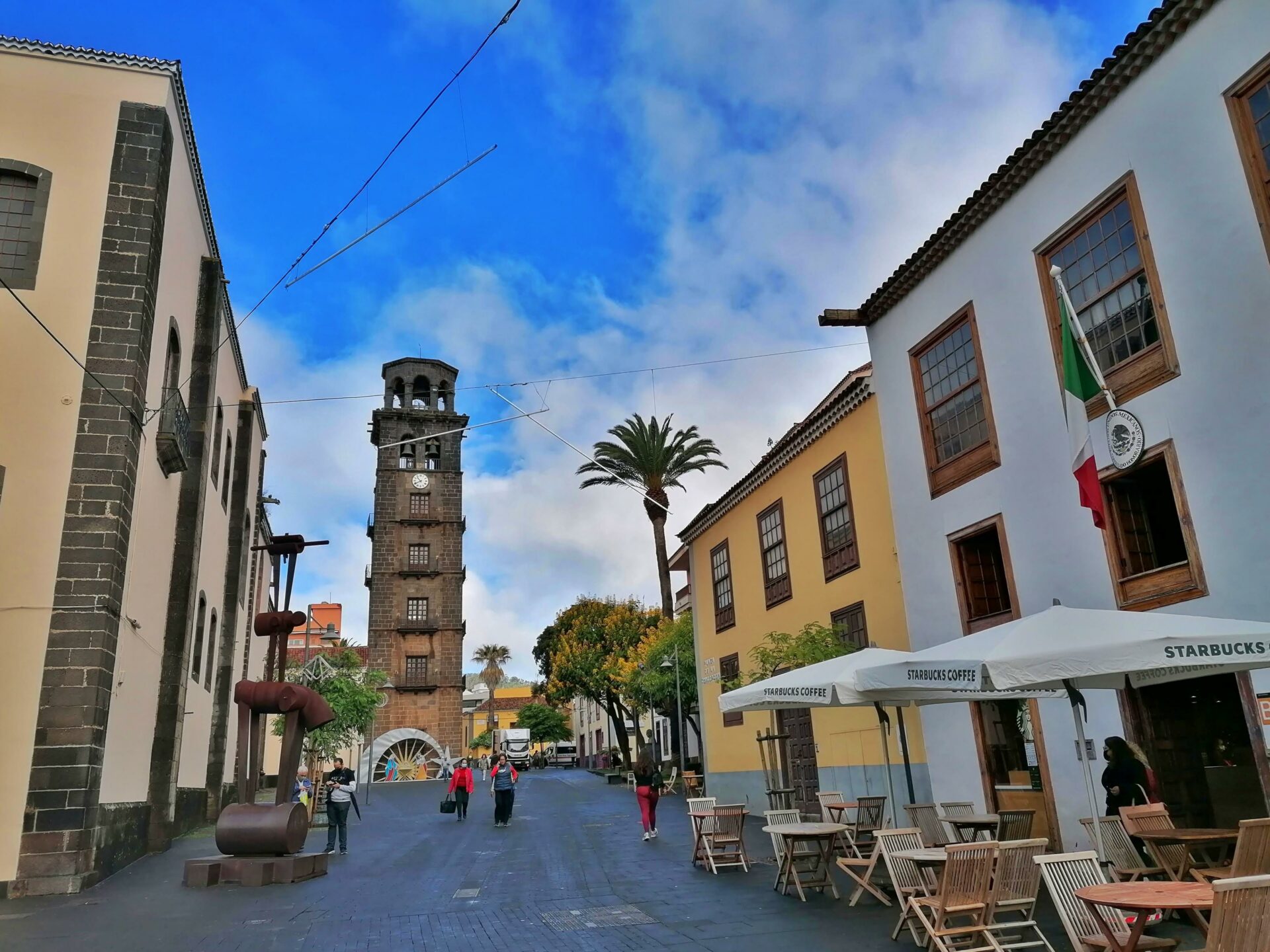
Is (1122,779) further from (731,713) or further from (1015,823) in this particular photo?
(731,713)

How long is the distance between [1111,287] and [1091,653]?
555 centimetres

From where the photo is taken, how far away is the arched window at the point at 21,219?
46.0ft

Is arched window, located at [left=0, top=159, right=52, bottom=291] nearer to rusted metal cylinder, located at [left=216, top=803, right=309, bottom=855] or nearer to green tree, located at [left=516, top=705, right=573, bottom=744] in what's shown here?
rusted metal cylinder, located at [left=216, top=803, right=309, bottom=855]

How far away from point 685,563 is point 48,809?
17939 mm

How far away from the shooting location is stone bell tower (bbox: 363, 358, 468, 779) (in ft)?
177

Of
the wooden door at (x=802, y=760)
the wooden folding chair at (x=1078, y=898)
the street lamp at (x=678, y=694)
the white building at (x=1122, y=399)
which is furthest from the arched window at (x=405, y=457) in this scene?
the wooden folding chair at (x=1078, y=898)

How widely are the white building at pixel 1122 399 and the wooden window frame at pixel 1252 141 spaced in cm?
2

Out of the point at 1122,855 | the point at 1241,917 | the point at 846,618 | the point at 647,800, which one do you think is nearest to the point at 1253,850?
the point at 1122,855

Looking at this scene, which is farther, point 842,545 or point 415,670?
point 415,670

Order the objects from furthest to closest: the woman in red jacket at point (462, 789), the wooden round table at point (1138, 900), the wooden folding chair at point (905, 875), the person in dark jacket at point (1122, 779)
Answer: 1. the woman in red jacket at point (462, 789)
2. the person in dark jacket at point (1122, 779)
3. the wooden folding chair at point (905, 875)
4. the wooden round table at point (1138, 900)

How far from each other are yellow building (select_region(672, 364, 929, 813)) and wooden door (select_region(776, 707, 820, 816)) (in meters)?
0.03

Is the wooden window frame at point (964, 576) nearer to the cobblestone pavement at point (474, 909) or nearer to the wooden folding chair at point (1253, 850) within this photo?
the cobblestone pavement at point (474, 909)

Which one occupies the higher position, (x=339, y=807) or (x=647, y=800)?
(x=339, y=807)

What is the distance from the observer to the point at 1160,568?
9875 millimetres
